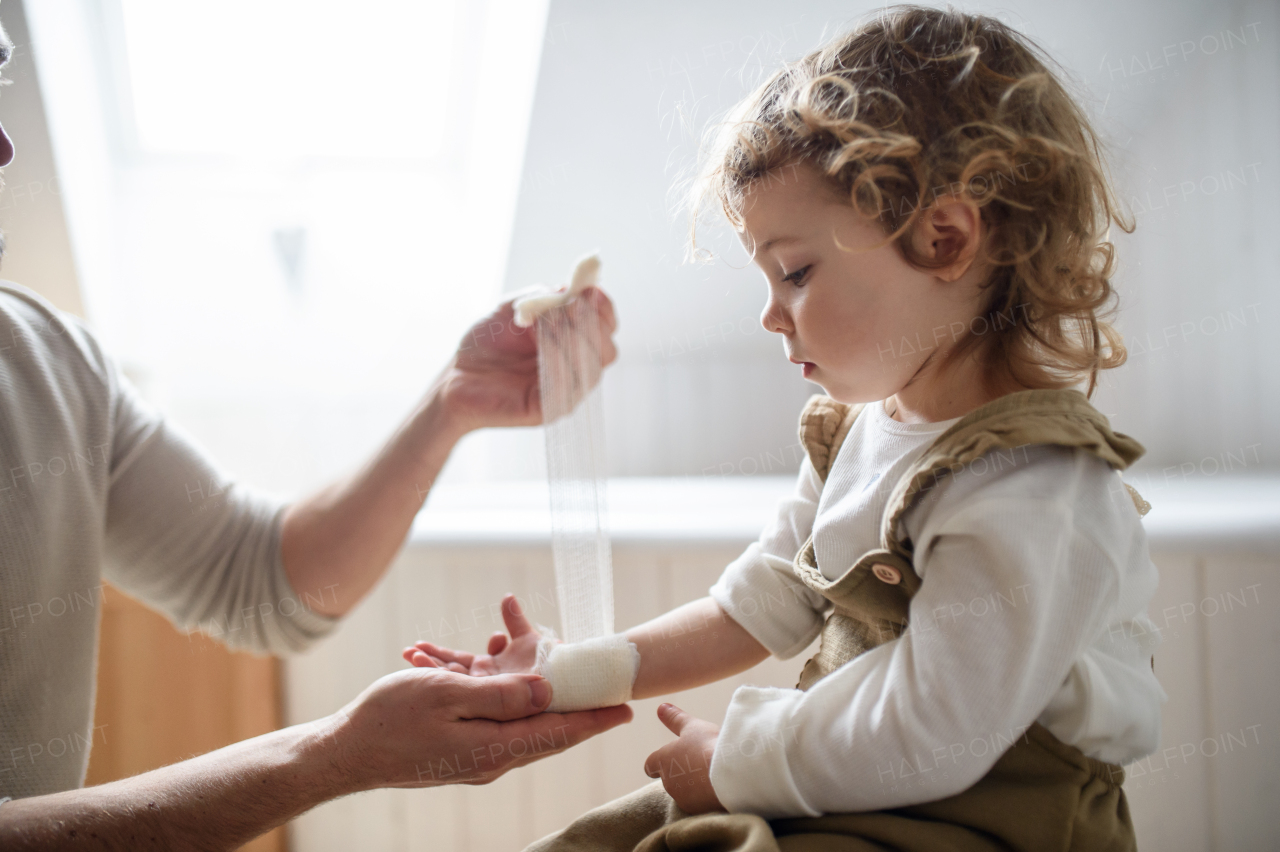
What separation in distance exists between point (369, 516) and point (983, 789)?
69 cm

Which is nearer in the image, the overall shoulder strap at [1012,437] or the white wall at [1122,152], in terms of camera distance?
the overall shoulder strap at [1012,437]

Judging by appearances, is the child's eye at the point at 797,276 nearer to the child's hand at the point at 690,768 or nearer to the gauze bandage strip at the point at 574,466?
the gauze bandage strip at the point at 574,466

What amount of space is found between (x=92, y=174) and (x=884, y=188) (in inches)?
64.5

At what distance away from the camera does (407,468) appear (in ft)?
3.25

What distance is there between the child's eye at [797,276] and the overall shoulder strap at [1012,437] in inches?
6.4

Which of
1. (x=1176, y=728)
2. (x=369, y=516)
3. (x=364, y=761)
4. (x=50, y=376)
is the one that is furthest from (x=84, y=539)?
(x=1176, y=728)

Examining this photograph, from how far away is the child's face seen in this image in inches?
25.5

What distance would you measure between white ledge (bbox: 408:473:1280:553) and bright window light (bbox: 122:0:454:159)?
75 cm

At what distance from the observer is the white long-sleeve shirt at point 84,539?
80 cm

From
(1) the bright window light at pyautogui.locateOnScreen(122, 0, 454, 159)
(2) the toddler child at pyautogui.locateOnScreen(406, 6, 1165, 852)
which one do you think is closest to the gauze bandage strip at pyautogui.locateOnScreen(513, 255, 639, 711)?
(2) the toddler child at pyautogui.locateOnScreen(406, 6, 1165, 852)

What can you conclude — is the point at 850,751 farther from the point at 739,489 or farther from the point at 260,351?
the point at 260,351

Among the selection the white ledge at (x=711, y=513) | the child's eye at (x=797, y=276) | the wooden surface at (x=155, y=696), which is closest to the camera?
the child's eye at (x=797, y=276)

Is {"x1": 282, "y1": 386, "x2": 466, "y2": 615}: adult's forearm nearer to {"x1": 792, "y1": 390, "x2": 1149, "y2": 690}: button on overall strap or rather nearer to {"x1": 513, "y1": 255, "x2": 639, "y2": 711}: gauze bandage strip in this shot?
{"x1": 513, "y1": 255, "x2": 639, "y2": 711}: gauze bandage strip

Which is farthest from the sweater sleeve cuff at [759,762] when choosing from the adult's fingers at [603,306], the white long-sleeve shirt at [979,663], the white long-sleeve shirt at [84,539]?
the white long-sleeve shirt at [84,539]
